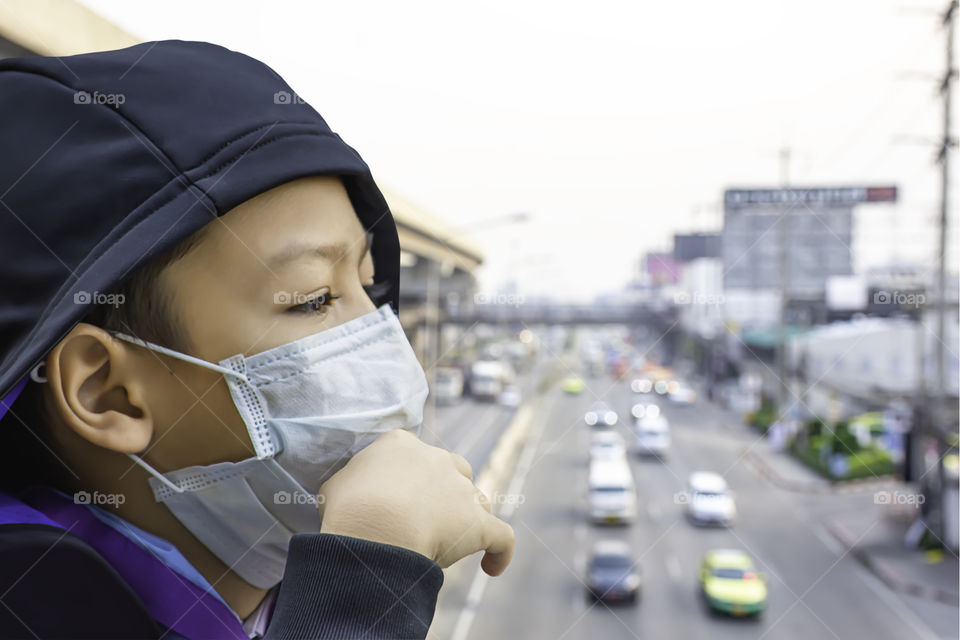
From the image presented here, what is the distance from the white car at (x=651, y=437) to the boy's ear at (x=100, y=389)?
12.3m

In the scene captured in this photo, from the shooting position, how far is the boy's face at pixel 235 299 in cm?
57

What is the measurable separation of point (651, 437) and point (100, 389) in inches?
500

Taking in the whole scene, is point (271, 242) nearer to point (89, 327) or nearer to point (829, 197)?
point (89, 327)

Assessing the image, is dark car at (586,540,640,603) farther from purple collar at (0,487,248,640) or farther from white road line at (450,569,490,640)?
purple collar at (0,487,248,640)

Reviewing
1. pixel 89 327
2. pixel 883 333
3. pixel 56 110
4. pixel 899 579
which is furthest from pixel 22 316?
pixel 883 333

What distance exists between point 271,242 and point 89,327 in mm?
149

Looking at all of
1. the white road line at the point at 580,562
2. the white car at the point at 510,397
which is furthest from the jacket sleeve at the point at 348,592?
the white car at the point at 510,397

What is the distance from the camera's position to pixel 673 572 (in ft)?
27.8

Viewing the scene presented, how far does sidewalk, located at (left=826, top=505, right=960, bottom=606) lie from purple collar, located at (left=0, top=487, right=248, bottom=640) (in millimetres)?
8213

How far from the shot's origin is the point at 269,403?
0.60 meters

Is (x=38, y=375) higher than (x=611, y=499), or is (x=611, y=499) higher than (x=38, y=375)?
(x=38, y=375)

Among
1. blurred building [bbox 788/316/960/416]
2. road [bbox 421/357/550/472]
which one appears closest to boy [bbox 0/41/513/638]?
road [bbox 421/357/550/472]

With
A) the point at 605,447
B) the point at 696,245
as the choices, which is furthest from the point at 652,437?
the point at 696,245

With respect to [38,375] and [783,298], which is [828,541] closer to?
[783,298]
